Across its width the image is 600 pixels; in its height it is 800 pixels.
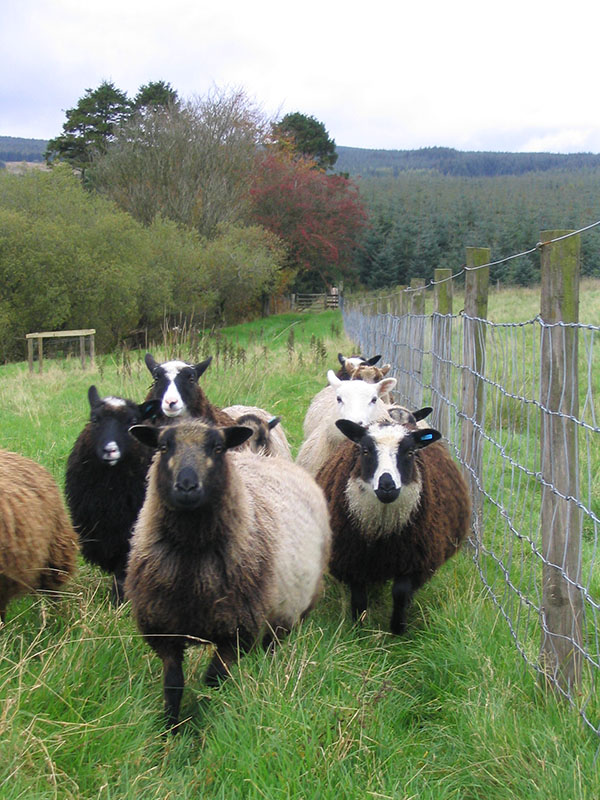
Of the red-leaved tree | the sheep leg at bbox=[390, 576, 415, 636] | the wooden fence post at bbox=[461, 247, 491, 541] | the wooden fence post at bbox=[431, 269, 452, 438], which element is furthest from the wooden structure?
the red-leaved tree

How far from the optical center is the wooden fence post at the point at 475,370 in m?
5.14

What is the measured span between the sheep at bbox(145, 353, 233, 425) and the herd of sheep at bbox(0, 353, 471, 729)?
1 cm

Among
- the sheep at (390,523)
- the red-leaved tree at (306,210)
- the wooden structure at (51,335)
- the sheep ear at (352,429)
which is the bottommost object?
the wooden structure at (51,335)

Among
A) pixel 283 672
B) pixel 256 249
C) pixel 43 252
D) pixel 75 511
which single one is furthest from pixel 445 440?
pixel 256 249

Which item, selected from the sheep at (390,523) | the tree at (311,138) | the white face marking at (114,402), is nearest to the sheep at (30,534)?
the white face marking at (114,402)

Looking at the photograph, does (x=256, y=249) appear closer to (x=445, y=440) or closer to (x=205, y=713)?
(x=445, y=440)

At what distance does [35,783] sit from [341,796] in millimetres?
1014

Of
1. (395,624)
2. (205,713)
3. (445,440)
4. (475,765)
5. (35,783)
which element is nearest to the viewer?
(35,783)

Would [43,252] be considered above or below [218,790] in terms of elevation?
above

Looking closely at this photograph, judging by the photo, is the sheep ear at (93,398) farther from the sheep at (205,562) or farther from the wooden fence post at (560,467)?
→ the wooden fence post at (560,467)

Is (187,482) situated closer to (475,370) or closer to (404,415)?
(475,370)

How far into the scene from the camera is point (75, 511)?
5227mm

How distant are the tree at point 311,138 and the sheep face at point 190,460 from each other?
6186 cm

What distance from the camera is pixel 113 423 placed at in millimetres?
5156
